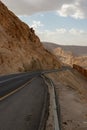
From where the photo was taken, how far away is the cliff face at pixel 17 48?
6536cm

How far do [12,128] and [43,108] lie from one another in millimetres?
4233

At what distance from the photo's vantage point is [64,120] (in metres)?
10.1

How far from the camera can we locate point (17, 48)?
77188 millimetres

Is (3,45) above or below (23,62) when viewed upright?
above

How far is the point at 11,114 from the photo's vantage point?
34.9ft

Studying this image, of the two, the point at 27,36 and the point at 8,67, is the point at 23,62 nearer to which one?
the point at 8,67

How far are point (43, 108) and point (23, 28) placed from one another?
3335 inches

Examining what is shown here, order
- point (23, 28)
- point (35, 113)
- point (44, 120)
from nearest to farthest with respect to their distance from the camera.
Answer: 1. point (44, 120)
2. point (35, 113)
3. point (23, 28)

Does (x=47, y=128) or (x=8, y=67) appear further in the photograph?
(x=8, y=67)

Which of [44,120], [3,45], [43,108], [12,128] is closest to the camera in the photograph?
[12,128]

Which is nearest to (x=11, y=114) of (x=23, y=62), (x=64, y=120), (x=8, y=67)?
(x=64, y=120)

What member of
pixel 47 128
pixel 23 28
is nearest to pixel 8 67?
pixel 23 28

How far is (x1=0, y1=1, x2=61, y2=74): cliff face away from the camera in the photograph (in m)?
65.4

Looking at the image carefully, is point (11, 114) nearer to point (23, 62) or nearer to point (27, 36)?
point (23, 62)
